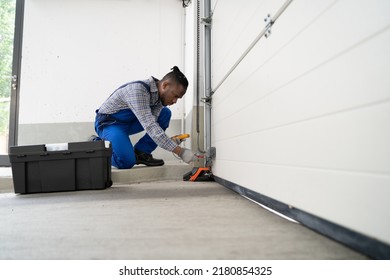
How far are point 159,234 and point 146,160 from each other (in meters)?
1.92

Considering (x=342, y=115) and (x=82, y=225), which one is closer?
(x=342, y=115)

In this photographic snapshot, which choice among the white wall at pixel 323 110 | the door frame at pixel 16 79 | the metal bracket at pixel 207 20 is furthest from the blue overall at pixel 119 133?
the door frame at pixel 16 79

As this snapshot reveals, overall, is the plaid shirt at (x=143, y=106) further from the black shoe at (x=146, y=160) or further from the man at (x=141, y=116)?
the black shoe at (x=146, y=160)

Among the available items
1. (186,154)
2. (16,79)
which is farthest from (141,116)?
(16,79)

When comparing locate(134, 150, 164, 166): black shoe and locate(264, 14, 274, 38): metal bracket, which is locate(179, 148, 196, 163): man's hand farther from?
locate(264, 14, 274, 38): metal bracket

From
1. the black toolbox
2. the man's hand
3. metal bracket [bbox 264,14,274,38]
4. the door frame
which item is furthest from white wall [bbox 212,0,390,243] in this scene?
the door frame

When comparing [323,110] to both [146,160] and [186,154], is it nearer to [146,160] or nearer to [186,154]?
[186,154]

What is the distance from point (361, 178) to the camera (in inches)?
23.1

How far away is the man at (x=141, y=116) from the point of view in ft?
6.61

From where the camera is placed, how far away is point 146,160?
8.54 ft
